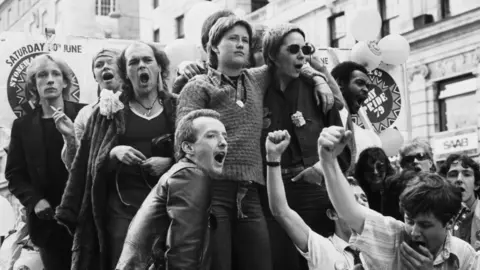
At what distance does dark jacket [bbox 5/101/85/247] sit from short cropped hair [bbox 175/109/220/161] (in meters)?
2.06

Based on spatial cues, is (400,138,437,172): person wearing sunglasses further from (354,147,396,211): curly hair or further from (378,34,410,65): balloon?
(378,34,410,65): balloon

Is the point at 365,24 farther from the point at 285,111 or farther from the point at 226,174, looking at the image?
the point at 226,174

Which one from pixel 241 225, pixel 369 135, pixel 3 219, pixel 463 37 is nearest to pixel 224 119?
pixel 241 225

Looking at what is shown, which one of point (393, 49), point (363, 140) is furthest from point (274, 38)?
point (393, 49)

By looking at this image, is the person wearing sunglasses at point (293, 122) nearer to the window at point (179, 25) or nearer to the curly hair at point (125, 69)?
the curly hair at point (125, 69)

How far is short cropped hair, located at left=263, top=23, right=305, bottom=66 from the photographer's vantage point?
5.35 m

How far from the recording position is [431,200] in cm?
403

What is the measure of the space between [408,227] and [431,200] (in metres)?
0.18

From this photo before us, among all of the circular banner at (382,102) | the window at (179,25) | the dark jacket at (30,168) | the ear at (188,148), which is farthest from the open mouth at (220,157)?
the window at (179,25)

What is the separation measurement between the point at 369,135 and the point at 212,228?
12.4 ft

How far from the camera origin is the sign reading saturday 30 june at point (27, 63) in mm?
8969

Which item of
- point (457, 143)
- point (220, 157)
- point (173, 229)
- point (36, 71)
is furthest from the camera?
point (457, 143)

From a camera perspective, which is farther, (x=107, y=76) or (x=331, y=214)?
(x=107, y=76)

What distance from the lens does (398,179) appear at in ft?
18.7
